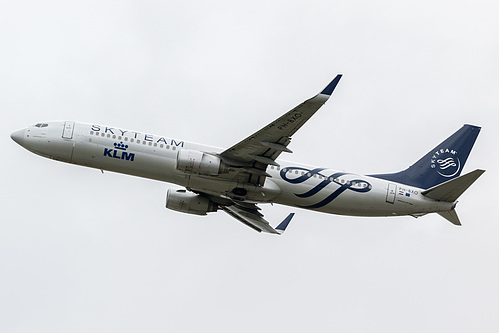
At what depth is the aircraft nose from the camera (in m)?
50.2

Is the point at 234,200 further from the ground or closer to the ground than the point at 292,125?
closer to the ground

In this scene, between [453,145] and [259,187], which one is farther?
[453,145]

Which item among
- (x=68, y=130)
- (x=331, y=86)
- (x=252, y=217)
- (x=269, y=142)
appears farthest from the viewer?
Answer: (x=252, y=217)

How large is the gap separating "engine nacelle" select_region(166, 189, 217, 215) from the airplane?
126 cm

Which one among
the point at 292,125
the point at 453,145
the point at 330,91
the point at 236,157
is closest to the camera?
the point at 330,91

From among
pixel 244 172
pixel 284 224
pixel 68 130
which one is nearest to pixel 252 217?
pixel 284 224

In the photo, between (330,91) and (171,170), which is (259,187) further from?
(330,91)

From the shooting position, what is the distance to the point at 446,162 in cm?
5416

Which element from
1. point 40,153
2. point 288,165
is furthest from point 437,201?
point 40,153

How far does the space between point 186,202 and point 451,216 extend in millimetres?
18187

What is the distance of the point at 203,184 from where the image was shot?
4903cm

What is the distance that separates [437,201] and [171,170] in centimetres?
1773

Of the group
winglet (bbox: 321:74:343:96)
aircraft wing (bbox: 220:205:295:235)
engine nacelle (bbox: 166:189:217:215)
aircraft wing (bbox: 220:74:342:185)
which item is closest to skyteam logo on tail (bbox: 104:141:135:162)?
aircraft wing (bbox: 220:74:342:185)

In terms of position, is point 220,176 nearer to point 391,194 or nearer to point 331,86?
point 331,86
